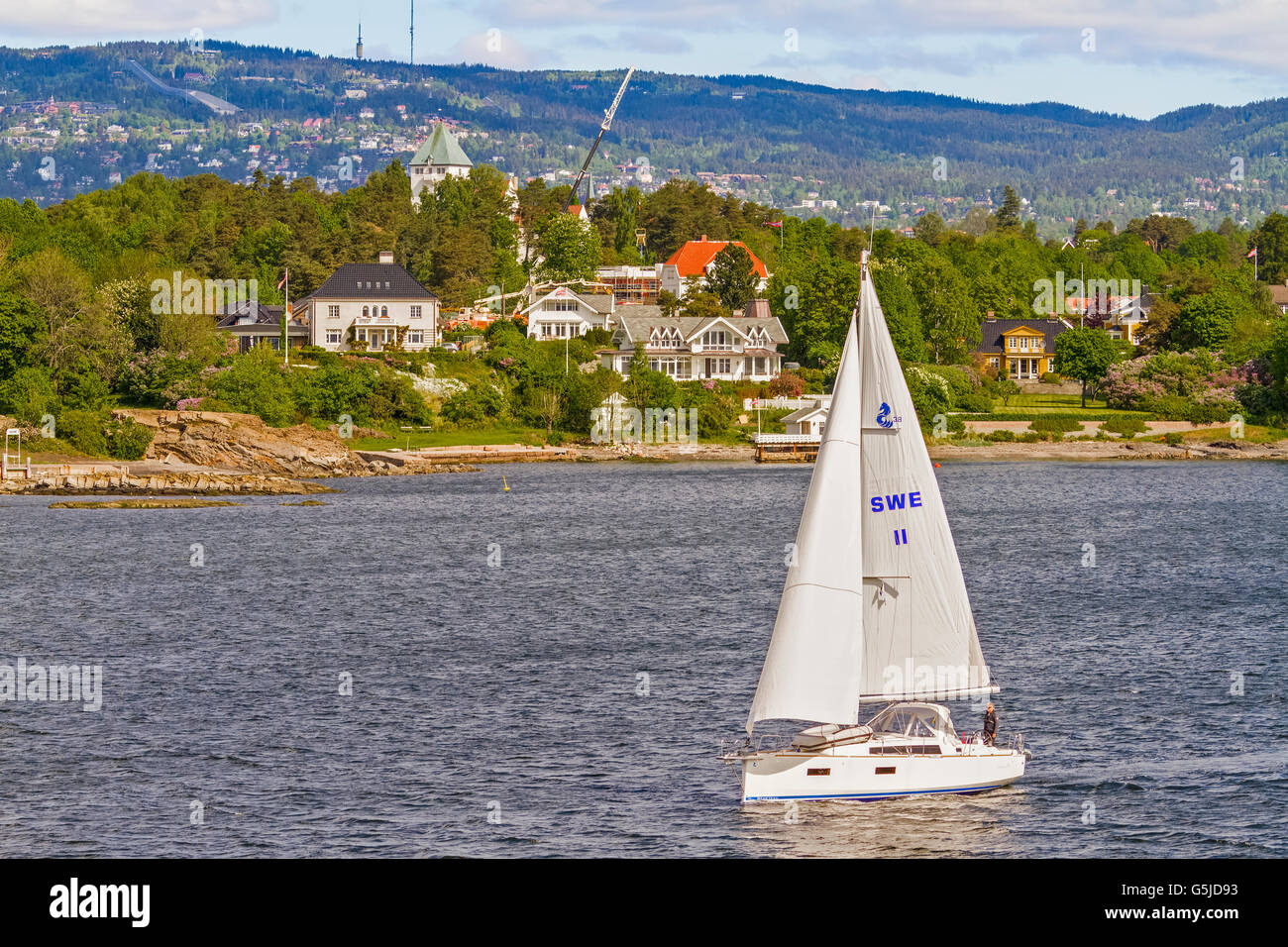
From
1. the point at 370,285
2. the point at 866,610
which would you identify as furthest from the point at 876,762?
the point at 370,285

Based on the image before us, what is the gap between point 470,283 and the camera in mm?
153500

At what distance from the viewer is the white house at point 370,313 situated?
12700cm

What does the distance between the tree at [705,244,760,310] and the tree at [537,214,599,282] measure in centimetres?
1329

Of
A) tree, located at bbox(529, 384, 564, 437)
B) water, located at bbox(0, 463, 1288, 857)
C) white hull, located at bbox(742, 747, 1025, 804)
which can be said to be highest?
tree, located at bbox(529, 384, 564, 437)

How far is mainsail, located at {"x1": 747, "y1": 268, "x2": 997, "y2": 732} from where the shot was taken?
2439 centimetres

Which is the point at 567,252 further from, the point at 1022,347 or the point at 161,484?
the point at 161,484

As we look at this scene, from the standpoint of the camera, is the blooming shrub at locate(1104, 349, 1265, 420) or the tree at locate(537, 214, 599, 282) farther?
the tree at locate(537, 214, 599, 282)

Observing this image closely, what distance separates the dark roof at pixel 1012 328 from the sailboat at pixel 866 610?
447ft

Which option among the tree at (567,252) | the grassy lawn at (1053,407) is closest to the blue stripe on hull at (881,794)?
the grassy lawn at (1053,407)

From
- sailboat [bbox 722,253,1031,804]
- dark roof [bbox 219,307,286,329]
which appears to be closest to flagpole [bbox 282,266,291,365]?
dark roof [bbox 219,307,286,329]

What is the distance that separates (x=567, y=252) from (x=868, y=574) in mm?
127754

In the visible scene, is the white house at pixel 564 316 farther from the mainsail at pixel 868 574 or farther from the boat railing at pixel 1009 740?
Result: the mainsail at pixel 868 574

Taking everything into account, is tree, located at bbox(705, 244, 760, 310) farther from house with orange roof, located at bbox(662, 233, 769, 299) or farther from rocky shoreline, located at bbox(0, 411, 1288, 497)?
rocky shoreline, located at bbox(0, 411, 1288, 497)
